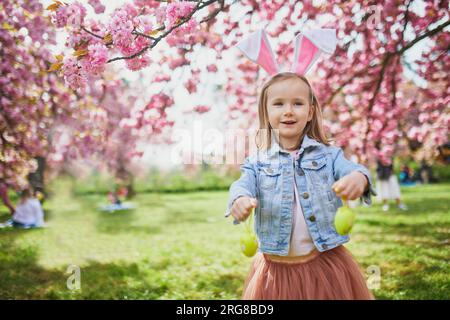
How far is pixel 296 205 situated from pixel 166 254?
4.30m

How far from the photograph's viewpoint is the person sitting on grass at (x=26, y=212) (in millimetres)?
7128

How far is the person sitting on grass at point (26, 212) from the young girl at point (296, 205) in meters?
5.62

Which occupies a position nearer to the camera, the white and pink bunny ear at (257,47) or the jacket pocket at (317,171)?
the jacket pocket at (317,171)

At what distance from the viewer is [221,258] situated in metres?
5.75

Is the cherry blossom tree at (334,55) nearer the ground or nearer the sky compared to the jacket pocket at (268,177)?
nearer the sky

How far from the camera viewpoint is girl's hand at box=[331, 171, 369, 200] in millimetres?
1815

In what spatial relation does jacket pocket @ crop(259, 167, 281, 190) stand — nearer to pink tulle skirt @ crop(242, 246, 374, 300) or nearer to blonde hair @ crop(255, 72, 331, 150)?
blonde hair @ crop(255, 72, 331, 150)

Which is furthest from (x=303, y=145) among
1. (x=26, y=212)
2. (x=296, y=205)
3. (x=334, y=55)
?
(x=26, y=212)

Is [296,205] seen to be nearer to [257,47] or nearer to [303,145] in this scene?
[303,145]

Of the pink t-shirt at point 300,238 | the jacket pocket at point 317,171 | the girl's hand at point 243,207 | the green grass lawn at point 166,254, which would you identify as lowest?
the green grass lawn at point 166,254

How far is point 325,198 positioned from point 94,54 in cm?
148

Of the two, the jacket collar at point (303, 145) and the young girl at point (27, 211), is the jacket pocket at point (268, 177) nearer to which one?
the jacket collar at point (303, 145)

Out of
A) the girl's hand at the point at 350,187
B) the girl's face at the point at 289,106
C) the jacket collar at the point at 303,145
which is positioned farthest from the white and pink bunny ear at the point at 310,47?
the girl's hand at the point at 350,187

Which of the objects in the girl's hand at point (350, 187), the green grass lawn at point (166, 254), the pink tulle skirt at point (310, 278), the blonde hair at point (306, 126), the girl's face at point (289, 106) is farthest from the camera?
the green grass lawn at point (166, 254)
